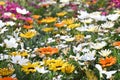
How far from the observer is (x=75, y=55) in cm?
321

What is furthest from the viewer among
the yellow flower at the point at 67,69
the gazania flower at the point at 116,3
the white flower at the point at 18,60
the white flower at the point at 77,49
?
the gazania flower at the point at 116,3

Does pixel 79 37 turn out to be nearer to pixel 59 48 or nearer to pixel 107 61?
pixel 59 48

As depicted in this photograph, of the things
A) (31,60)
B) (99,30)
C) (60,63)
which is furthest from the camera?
(99,30)

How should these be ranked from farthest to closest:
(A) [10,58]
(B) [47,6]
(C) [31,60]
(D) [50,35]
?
1. (B) [47,6]
2. (D) [50,35]
3. (C) [31,60]
4. (A) [10,58]

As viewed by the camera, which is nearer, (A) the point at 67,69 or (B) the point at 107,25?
(A) the point at 67,69

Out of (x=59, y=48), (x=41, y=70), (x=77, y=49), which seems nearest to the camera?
(x=41, y=70)

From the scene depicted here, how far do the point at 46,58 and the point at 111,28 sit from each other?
934mm

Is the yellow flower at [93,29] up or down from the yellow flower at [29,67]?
down

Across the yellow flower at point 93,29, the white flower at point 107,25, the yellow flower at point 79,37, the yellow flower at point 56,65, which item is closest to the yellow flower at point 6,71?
the yellow flower at point 56,65

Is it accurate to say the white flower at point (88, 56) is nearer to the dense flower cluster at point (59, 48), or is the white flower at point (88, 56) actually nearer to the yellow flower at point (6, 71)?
the dense flower cluster at point (59, 48)

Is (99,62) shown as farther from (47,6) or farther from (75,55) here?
(47,6)

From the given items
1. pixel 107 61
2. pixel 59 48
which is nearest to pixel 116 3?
pixel 59 48

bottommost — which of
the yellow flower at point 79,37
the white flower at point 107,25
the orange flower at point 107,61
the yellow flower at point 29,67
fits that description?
the yellow flower at point 79,37

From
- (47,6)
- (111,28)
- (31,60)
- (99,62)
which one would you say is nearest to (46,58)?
(31,60)
